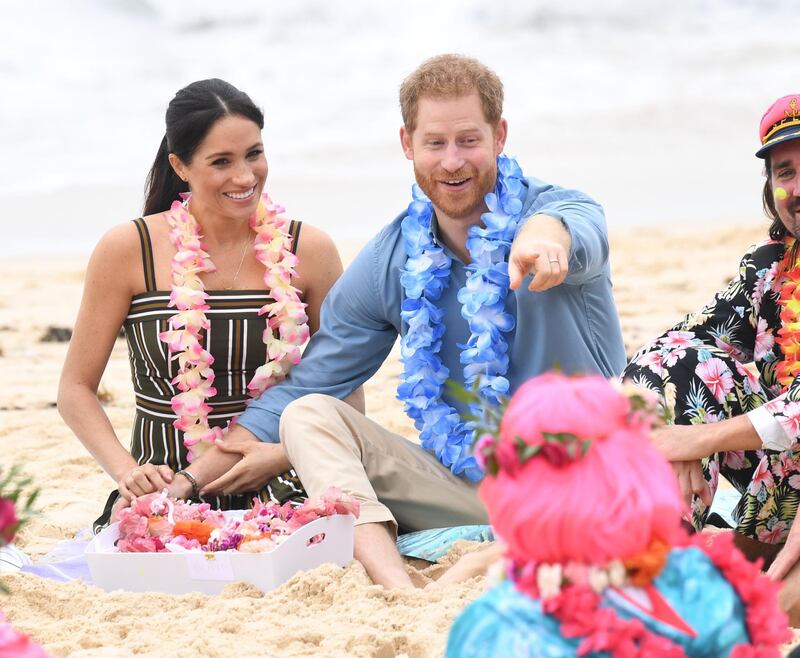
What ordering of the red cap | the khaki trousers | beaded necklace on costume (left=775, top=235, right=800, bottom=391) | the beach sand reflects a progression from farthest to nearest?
1. the khaki trousers
2. beaded necklace on costume (left=775, top=235, right=800, bottom=391)
3. the red cap
4. the beach sand

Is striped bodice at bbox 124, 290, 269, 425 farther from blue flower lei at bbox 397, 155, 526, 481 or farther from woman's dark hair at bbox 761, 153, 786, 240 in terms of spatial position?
woman's dark hair at bbox 761, 153, 786, 240

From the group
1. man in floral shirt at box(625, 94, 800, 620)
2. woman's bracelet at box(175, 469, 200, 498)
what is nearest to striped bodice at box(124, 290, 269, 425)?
woman's bracelet at box(175, 469, 200, 498)

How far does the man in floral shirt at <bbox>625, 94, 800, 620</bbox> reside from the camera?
2.93 meters

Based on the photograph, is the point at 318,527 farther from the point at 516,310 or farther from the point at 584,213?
the point at 584,213

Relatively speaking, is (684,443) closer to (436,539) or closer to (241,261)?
(436,539)

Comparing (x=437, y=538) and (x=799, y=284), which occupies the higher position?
(x=799, y=284)

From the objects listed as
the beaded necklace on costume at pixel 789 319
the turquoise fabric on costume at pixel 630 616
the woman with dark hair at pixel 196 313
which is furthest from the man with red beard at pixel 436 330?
the turquoise fabric on costume at pixel 630 616

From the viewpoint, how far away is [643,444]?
5.43ft

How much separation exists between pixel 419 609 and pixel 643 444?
1.45 metres

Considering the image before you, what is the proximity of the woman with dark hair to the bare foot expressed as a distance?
2.85ft

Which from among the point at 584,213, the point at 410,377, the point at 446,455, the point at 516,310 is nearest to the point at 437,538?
the point at 446,455

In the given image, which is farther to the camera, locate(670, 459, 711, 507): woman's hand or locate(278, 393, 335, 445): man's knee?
locate(278, 393, 335, 445): man's knee

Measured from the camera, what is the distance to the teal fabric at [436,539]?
3639 millimetres

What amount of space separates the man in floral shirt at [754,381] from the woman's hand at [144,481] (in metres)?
1.60
